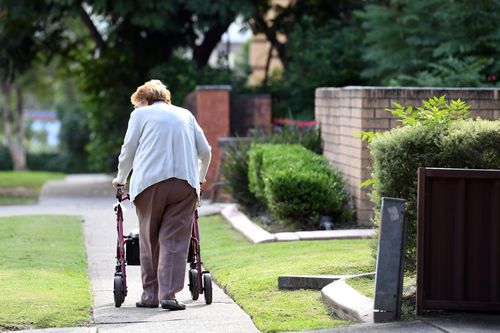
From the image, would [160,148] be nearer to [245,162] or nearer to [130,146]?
[130,146]

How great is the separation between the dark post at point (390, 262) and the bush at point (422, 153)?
0.76 metres

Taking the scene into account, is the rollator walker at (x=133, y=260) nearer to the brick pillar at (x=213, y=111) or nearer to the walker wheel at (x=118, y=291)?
the walker wheel at (x=118, y=291)

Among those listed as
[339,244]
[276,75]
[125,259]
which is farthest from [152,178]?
[276,75]

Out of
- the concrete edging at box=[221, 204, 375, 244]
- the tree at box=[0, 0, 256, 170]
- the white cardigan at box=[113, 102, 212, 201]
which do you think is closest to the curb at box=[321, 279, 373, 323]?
the white cardigan at box=[113, 102, 212, 201]

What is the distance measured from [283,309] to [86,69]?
18.8 metres

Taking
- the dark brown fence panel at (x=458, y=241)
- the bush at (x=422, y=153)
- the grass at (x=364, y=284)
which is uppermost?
the bush at (x=422, y=153)

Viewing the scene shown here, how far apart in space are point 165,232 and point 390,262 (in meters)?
2.01

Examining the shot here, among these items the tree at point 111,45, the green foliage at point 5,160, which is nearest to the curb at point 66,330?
the tree at point 111,45

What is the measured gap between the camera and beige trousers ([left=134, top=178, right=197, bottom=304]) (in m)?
8.62

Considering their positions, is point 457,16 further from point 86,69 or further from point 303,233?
point 86,69

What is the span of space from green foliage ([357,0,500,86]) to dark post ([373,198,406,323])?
9166 mm

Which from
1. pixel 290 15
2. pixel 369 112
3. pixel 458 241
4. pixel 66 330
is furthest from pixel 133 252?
pixel 290 15

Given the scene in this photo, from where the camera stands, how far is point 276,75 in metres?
25.6

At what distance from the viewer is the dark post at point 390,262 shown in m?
7.41
